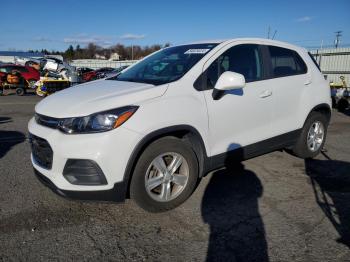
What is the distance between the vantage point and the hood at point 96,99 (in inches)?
114

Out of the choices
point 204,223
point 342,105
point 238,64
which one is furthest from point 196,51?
point 342,105

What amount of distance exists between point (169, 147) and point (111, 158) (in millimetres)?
635

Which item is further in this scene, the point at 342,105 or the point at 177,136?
the point at 342,105

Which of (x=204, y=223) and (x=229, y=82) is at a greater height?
(x=229, y=82)

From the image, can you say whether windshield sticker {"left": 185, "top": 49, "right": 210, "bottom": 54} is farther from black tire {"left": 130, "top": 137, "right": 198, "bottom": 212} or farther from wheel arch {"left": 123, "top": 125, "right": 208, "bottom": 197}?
black tire {"left": 130, "top": 137, "right": 198, "bottom": 212}

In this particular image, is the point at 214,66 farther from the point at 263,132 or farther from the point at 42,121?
the point at 42,121

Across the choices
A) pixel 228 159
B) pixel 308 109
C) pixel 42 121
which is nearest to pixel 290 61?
pixel 308 109

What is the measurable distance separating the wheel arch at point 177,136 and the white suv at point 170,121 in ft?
0.04

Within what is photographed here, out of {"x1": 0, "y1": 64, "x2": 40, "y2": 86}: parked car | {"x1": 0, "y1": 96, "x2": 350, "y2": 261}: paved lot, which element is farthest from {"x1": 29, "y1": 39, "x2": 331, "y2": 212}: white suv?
{"x1": 0, "y1": 64, "x2": 40, "y2": 86}: parked car

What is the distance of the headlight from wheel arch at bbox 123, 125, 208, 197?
30cm

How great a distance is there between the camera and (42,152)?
3084mm

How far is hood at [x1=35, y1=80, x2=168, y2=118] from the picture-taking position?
2898 millimetres

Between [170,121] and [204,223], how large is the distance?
1068 millimetres

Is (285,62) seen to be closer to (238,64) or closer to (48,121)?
(238,64)
